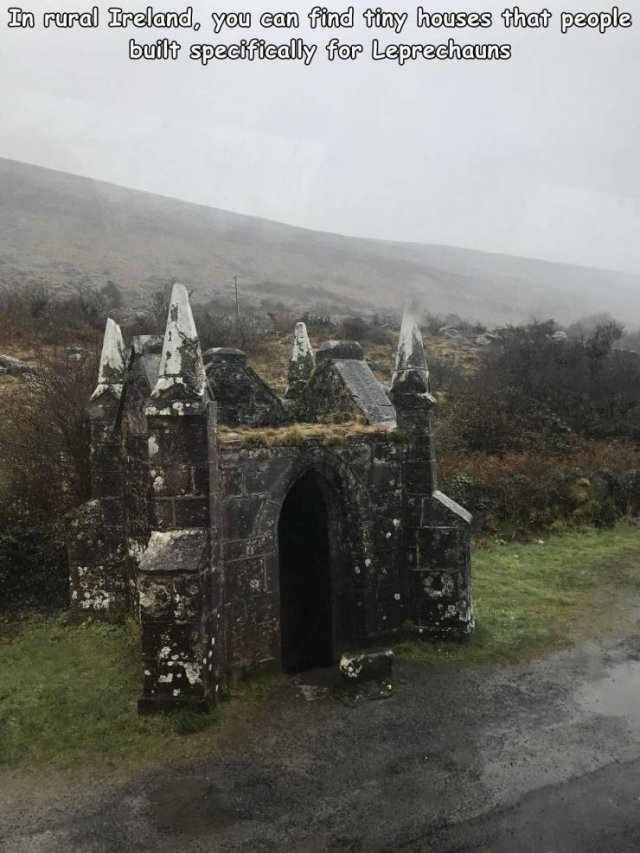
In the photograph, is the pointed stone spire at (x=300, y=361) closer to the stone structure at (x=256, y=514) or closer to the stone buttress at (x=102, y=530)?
the stone structure at (x=256, y=514)

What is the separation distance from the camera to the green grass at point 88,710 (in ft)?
21.8

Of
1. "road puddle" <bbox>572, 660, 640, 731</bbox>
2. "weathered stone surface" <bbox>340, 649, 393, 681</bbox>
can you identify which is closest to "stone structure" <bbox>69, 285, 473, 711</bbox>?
"weathered stone surface" <bbox>340, 649, 393, 681</bbox>

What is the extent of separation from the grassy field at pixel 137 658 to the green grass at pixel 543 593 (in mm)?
22

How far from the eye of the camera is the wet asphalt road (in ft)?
17.2

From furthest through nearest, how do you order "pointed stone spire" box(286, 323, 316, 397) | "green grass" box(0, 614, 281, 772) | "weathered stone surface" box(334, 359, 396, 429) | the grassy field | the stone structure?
"pointed stone spire" box(286, 323, 316, 397) → "weathered stone surface" box(334, 359, 396, 429) → the stone structure → the grassy field → "green grass" box(0, 614, 281, 772)

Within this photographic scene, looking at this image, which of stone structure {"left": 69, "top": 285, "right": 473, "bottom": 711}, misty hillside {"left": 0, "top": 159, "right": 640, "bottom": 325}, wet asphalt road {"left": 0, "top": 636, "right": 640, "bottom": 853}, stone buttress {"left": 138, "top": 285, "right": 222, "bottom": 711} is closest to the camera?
wet asphalt road {"left": 0, "top": 636, "right": 640, "bottom": 853}

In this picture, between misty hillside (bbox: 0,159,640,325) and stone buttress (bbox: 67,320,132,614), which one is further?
misty hillside (bbox: 0,159,640,325)

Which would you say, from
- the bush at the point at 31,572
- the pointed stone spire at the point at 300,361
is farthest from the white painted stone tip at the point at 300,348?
the bush at the point at 31,572

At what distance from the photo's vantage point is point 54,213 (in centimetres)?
7200

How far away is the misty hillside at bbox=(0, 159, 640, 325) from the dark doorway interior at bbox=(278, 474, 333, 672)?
1338 inches

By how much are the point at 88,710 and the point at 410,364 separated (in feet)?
20.8

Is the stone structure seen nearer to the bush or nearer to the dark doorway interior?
the dark doorway interior

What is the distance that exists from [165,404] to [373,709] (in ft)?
14.3

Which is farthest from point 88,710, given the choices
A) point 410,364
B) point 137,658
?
point 410,364
